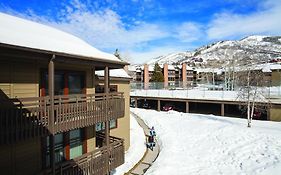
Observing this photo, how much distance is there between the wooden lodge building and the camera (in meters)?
7.56

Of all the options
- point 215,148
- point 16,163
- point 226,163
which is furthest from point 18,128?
point 215,148

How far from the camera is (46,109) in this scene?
8344 millimetres

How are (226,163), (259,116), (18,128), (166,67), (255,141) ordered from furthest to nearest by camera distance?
(166,67), (259,116), (255,141), (226,163), (18,128)

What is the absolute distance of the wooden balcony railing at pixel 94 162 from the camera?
9.30 m

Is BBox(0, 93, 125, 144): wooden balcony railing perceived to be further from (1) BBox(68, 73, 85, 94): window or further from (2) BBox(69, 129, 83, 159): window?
(2) BBox(69, 129, 83, 159): window

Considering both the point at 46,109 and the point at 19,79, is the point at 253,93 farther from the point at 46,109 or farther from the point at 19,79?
the point at 19,79

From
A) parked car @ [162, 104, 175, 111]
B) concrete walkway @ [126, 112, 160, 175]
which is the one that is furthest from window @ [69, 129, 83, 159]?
parked car @ [162, 104, 175, 111]

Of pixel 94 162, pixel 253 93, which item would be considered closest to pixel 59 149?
pixel 94 162

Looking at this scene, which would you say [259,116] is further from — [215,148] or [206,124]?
[215,148]

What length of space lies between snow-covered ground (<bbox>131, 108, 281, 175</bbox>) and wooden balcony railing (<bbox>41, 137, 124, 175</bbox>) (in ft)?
9.89

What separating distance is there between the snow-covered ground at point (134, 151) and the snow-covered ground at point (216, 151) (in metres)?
1.39

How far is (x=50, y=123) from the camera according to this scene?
8344 millimetres

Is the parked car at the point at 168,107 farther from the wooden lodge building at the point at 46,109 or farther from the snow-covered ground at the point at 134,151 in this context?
the wooden lodge building at the point at 46,109

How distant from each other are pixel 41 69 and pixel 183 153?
11.6m
